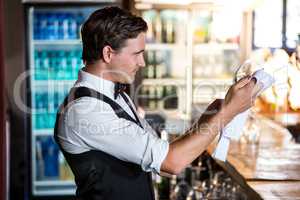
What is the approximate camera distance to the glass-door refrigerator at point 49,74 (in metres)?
5.05

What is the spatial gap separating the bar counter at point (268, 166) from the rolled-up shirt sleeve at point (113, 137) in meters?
0.45

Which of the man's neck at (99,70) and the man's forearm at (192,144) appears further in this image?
the man's neck at (99,70)

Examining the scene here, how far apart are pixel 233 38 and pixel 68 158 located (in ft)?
11.1

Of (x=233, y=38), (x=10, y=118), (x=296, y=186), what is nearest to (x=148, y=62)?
(x=233, y=38)

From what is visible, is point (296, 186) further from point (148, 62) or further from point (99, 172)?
point (148, 62)

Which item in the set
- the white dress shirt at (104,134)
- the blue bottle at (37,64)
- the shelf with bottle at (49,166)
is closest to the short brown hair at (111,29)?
the white dress shirt at (104,134)

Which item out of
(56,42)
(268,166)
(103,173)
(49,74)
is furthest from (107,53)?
(49,74)

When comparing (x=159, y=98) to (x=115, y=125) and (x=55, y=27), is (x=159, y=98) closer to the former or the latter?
(x=55, y=27)

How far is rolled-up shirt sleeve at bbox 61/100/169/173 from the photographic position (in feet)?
5.91

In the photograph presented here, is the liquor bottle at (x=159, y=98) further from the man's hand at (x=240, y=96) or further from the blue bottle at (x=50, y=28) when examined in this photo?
the man's hand at (x=240, y=96)

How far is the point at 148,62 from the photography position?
5.21 meters

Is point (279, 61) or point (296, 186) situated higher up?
point (279, 61)

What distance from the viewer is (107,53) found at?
6.31 ft

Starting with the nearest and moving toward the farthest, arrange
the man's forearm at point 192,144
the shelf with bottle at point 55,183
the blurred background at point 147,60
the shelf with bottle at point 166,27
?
1. the man's forearm at point 192,144
2. the blurred background at point 147,60
3. the shelf with bottle at point 166,27
4. the shelf with bottle at point 55,183
